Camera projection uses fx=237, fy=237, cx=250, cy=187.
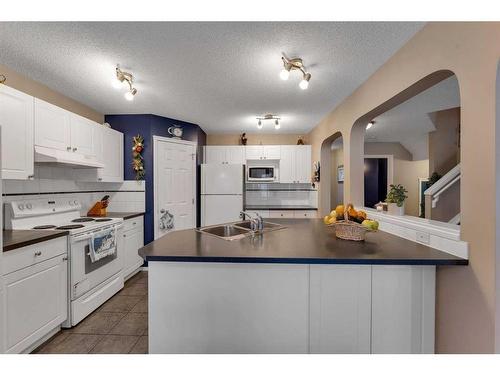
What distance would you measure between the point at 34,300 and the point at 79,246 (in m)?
0.52

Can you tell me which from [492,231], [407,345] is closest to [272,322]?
[407,345]

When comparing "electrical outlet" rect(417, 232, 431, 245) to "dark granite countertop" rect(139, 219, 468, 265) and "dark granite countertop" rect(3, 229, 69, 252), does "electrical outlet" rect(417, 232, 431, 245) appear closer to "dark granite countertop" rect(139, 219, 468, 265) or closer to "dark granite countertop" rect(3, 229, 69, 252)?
"dark granite countertop" rect(139, 219, 468, 265)

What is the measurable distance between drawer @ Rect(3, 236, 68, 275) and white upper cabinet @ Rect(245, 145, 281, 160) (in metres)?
3.21

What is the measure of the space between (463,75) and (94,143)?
3.57 metres

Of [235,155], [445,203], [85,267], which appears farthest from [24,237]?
[445,203]

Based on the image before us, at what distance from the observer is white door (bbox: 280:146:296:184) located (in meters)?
4.61

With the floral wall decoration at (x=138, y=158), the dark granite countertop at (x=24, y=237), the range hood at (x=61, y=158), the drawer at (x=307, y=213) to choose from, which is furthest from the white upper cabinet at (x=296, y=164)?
the dark granite countertop at (x=24, y=237)

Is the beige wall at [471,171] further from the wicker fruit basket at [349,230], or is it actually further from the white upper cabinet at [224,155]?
the white upper cabinet at [224,155]

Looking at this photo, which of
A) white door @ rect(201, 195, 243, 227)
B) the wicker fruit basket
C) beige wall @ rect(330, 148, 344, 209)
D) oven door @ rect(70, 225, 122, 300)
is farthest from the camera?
beige wall @ rect(330, 148, 344, 209)

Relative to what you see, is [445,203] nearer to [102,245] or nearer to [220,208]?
[220,208]

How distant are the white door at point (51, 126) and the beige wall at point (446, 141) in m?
4.86

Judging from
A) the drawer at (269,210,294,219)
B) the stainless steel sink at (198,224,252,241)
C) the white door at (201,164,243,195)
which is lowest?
the drawer at (269,210,294,219)

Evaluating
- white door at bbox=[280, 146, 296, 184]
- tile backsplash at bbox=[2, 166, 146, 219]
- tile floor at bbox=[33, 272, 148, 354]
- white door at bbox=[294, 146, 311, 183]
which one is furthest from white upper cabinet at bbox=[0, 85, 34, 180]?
white door at bbox=[294, 146, 311, 183]

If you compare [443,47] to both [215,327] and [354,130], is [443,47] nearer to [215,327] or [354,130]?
[354,130]
